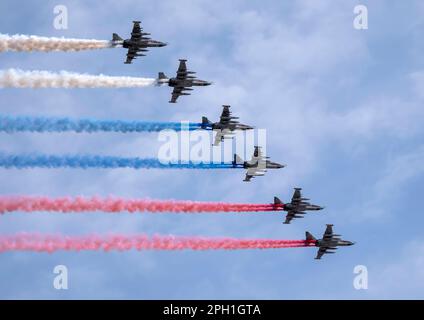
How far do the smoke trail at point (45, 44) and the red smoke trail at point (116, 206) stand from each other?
15.8 m

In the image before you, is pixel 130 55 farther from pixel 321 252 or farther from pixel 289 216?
pixel 321 252

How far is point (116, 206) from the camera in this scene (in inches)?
5891

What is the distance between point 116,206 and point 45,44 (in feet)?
63.3

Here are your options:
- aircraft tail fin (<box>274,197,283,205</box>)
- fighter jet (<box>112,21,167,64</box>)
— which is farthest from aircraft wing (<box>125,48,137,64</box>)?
aircraft tail fin (<box>274,197,283,205</box>)

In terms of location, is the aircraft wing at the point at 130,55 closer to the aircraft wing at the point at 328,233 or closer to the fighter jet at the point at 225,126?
the fighter jet at the point at 225,126

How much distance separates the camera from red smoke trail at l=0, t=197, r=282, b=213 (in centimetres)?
13762

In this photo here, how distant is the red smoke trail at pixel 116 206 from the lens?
452 feet

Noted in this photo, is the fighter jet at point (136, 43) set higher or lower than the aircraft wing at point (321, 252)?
higher

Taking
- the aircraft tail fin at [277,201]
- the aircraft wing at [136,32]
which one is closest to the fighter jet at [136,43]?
the aircraft wing at [136,32]

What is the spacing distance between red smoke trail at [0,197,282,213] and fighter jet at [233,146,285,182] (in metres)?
4.88

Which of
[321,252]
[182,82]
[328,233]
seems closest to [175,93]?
[182,82]
